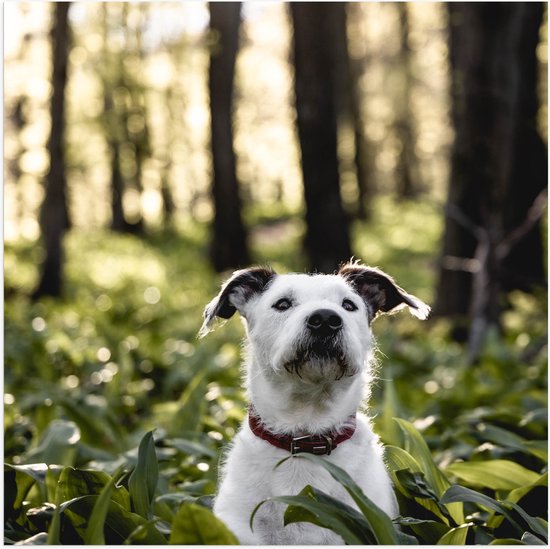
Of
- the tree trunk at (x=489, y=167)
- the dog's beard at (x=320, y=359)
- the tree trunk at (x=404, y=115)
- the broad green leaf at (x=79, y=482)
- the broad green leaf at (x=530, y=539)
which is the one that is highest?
the tree trunk at (x=404, y=115)

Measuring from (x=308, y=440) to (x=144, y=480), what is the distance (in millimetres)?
714

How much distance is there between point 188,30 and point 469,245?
1535cm

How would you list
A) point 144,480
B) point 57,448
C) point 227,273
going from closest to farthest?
point 144,480, point 57,448, point 227,273

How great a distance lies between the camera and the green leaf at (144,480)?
3.36m

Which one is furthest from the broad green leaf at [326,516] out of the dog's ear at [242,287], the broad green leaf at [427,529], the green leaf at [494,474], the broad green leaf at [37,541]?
the green leaf at [494,474]

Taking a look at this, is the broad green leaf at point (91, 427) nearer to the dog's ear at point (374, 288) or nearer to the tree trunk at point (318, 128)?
the dog's ear at point (374, 288)

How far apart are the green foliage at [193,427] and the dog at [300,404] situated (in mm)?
164

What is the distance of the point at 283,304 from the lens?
3.49m

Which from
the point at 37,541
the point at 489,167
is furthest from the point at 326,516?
the point at 489,167

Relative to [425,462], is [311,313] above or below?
above

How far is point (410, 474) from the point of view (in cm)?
360

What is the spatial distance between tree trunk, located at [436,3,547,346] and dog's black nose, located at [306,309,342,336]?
4.99m

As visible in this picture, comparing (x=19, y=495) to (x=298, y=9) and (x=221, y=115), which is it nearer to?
(x=298, y=9)

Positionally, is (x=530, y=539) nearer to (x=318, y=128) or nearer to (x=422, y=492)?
(x=422, y=492)
